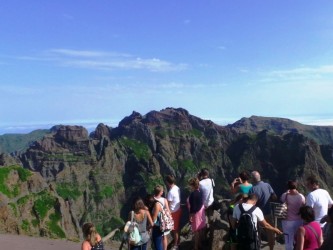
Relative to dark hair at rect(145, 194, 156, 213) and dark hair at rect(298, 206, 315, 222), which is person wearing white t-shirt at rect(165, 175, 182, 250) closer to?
dark hair at rect(145, 194, 156, 213)

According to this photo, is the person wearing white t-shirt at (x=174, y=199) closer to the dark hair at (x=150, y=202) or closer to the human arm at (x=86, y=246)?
the dark hair at (x=150, y=202)

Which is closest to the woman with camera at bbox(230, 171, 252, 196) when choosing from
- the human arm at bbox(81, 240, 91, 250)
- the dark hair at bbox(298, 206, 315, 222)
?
the dark hair at bbox(298, 206, 315, 222)

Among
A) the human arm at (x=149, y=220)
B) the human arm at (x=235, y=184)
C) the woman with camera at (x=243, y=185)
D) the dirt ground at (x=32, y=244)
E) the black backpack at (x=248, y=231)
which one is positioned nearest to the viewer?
the black backpack at (x=248, y=231)

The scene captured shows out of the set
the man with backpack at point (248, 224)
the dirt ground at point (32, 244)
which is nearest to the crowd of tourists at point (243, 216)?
the man with backpack at point (248, 224)

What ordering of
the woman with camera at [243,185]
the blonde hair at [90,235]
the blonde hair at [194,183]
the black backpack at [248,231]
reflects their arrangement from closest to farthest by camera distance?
the blonde hair at [90,235] → the black backpack at [248,231] → the woman with camera at [243,185] → the blonde hair at [194,183]

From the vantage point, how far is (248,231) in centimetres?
1005

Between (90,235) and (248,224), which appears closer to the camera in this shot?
(90,235)

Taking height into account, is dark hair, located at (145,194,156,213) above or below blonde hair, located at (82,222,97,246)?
above

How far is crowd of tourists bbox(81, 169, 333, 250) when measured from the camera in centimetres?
927

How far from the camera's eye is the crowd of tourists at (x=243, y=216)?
9.27m

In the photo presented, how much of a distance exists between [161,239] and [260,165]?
618ft

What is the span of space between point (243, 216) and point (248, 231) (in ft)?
1.30

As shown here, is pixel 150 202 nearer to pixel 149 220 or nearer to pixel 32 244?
pixel 149 220

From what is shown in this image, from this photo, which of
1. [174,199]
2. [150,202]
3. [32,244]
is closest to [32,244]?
[32,244]
